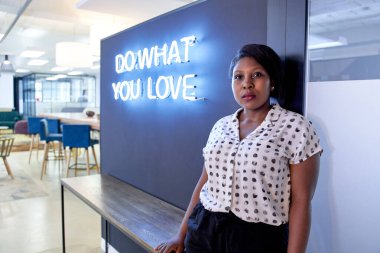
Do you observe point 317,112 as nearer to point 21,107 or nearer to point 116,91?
point 116,91

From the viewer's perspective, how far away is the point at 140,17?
518 centimetres

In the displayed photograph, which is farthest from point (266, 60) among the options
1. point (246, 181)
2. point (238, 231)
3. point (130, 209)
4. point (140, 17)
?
point (140, 17)

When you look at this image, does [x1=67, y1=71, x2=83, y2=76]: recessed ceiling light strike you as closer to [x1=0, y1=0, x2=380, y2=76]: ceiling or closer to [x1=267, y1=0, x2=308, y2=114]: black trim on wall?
[x1=0, y1=0, x2=380, y2=76]: ceiling

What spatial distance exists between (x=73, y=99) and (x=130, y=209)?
1638 cm

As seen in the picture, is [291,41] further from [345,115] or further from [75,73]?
[75,73]

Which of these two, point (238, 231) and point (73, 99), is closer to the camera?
point (238, 231)

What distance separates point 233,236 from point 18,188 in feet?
15.3

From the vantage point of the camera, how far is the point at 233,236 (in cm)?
113

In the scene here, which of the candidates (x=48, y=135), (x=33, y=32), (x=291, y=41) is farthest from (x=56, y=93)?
(x=291, y=41)

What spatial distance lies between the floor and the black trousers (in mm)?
2090

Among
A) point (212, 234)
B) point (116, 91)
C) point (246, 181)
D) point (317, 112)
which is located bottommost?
point (212, 234)

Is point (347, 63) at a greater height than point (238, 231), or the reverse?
point (347, 63)

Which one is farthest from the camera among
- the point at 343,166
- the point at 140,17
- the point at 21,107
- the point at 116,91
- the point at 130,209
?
the point at 21,107

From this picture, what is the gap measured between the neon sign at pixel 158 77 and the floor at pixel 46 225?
4.81ft
